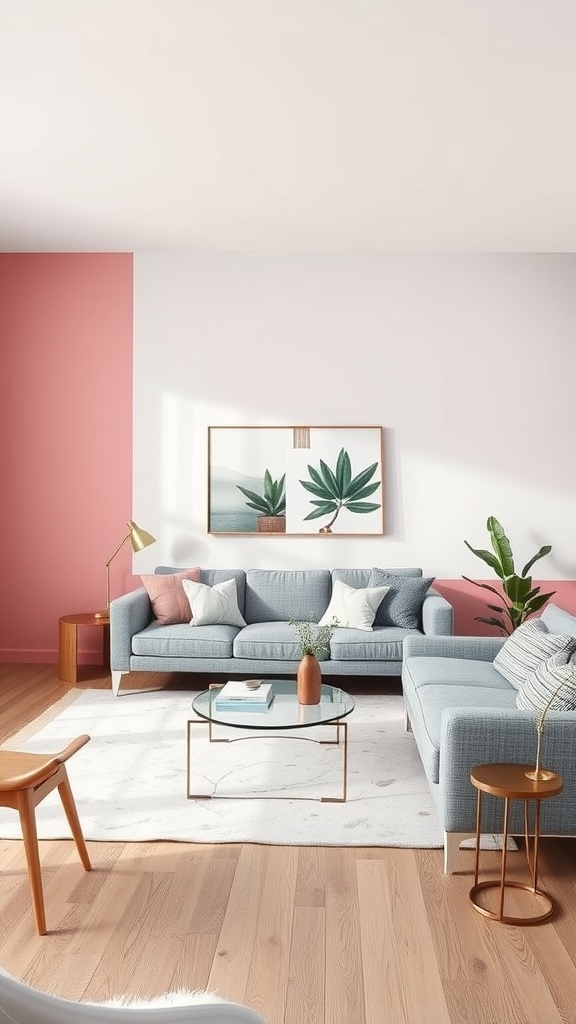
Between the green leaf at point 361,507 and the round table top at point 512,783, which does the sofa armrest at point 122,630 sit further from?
the round table top at point 512,783

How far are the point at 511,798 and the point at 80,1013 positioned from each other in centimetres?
178

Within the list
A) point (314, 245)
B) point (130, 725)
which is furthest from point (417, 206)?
point (130, 725)

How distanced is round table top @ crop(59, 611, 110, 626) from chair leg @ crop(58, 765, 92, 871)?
296cm

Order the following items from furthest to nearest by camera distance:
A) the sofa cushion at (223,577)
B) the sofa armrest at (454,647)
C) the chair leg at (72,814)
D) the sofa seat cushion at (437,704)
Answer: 1. the sofa cushion at (223,577)
2. the sofa armrest at (454,647)
3. the sofa seat cushion at (437,704)
4. the chair leg at (72,814)

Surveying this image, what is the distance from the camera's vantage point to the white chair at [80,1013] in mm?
1410

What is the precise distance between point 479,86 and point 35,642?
16.1 feet

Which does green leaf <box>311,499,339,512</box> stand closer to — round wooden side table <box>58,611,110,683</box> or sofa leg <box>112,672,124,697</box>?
round wooden side table <box>58,611,110,683</box>

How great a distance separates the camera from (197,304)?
655cm

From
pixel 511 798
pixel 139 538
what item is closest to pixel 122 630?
pixel 139 538

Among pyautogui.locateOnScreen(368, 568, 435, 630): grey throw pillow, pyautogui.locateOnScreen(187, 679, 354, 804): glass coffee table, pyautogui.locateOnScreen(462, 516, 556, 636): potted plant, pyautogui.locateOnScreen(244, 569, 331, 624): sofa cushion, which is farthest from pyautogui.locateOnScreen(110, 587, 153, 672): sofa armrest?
pyautogui.locateOnScreen(462, 516, 556, 636): potted plant

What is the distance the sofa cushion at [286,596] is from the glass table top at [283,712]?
1.77 meters

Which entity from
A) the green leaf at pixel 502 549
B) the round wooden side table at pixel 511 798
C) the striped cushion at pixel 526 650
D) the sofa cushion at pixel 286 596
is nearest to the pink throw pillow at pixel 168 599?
the sofa cushion at pixel 286 596

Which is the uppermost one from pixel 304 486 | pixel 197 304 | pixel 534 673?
pixel 197 304

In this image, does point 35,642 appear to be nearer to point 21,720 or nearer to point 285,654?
point 21,720
